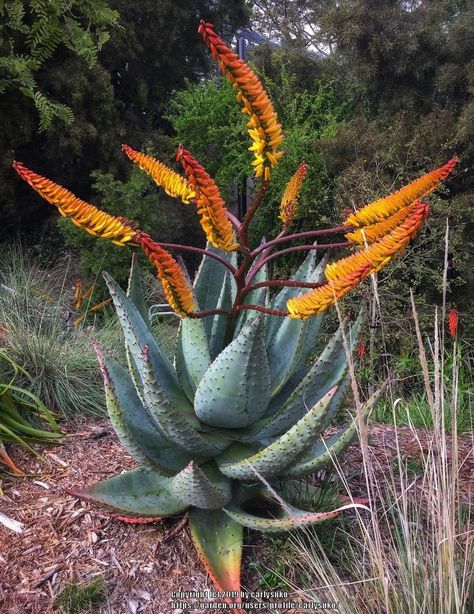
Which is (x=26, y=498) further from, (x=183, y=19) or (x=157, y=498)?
(x=183, y=19)

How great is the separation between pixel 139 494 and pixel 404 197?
4.14 feet

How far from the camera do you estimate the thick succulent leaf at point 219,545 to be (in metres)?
1.69

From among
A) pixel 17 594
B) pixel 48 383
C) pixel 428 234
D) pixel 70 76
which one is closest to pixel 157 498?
pixel 17 594

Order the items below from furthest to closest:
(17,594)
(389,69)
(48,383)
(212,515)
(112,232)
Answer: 1. (389,69)
2. (48,383)
3. (212,515)
4. (17,594)
5. (112,232)

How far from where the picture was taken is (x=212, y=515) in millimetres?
1896

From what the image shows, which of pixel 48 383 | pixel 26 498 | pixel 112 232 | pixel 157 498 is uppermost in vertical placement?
Result: pixel 112 232

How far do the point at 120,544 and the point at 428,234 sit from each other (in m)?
5.21

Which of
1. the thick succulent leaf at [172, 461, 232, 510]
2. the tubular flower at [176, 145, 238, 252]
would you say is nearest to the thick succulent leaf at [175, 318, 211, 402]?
the thick succulent leaf at [172, 461, 232, 510]

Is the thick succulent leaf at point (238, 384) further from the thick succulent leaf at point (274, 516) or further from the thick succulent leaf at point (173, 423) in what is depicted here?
the thick succulent leaf at point (274, 516)

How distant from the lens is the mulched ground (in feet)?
5.77

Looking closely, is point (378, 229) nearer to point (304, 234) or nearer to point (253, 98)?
point (304, 234)

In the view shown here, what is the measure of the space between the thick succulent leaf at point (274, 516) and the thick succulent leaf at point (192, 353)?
41 centimetres

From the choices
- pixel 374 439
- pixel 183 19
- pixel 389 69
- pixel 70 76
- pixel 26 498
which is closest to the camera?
pixel 26 498

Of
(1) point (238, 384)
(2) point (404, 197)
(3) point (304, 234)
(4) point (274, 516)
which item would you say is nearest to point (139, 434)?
(1) point (238, 384)
